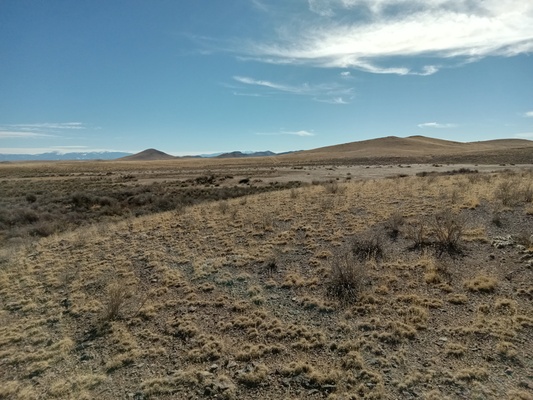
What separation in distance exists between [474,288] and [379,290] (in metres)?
2.06

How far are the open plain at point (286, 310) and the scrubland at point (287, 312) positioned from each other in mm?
32

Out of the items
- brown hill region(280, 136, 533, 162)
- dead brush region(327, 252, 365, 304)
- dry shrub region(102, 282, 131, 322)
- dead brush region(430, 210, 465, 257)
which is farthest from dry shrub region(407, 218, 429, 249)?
brown hill region(280, 136, 533, 162)

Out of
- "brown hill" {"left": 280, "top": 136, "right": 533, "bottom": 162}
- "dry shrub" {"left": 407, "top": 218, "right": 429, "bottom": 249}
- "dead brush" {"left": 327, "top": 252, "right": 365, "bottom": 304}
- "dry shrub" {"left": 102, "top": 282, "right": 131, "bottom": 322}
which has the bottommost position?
"dry shrub" {"left": 102, "top": 282, "right": 131, "bottom": 322}

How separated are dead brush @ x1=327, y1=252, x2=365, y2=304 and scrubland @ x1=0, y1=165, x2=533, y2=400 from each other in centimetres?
4

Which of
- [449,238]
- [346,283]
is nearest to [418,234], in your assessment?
[449,238]

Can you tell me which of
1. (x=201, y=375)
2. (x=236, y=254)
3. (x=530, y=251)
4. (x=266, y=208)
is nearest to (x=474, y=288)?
(x=530, y=251)

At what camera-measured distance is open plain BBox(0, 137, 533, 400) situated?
5.38m

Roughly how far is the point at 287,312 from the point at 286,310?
3.9 inches

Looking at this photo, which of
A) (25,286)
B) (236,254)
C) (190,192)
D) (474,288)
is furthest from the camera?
(190,192)

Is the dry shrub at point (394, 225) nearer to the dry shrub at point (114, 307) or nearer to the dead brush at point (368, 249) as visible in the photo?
the dead brush at point (368, 249)

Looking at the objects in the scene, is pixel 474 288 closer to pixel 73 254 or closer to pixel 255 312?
pixel 255 312

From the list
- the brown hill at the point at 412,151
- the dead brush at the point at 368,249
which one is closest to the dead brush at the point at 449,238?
the dead brush at the point at 368,249

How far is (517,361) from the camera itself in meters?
5.30

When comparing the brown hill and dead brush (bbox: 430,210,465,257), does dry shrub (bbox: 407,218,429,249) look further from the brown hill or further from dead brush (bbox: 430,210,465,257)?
the brown hill
